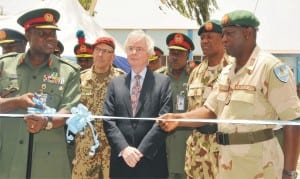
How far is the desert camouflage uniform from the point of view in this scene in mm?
2820

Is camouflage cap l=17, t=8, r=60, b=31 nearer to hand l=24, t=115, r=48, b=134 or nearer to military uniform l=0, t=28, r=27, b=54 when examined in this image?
hand l=24, t=115, r=48, b=134

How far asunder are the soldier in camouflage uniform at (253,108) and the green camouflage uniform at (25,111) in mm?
1218

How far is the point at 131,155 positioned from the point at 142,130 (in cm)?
26

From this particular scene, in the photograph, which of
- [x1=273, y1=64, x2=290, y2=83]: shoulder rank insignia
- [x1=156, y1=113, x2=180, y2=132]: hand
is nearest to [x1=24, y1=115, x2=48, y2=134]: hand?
[x1=156, y1=113, x2=180, y2=132]: hand

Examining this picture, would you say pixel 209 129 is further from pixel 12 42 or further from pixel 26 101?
pixel 12 42

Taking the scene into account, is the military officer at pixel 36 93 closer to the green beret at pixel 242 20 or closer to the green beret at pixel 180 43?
the green beret at pixel 242 20

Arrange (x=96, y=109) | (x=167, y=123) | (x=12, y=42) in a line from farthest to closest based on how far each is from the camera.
→ (x=12, y=42) → (x=96, y=109) → (x=167, y=123)

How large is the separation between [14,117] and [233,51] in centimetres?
173

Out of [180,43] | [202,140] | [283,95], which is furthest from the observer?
[180,43]

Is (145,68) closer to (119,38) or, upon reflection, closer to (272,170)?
(272,170)

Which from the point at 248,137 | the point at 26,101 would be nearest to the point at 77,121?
the point at 26,101

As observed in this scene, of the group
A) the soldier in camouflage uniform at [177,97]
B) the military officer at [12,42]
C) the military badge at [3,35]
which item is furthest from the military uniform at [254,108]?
the military badge at [3,35]

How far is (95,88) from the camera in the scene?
15.4ft

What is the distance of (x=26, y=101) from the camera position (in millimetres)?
3150
